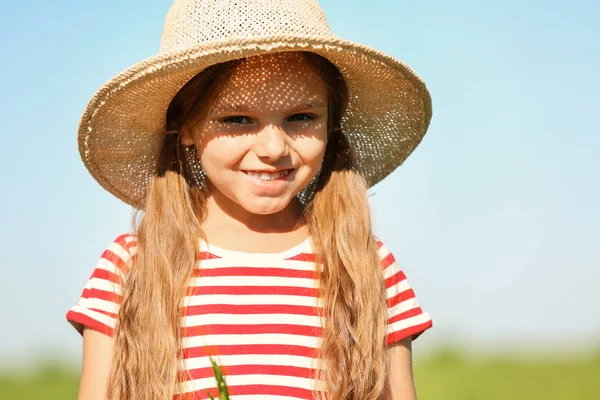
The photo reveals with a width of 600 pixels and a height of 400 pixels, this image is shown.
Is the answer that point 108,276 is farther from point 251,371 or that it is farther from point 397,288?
point 397,288

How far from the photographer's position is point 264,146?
7.29 feet

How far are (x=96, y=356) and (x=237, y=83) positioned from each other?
0.98 meters

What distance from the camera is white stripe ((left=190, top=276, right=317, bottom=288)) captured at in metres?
2.42

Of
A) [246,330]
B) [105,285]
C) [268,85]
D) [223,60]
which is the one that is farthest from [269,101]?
[105,285]

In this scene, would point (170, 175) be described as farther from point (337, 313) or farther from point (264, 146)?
point (337, 313)

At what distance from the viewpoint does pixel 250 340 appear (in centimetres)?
236

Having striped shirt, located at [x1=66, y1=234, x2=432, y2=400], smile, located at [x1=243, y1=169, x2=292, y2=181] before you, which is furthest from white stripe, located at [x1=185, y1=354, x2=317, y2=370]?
smile, located at [x1=243, y1=169, x2=292, y2=181]

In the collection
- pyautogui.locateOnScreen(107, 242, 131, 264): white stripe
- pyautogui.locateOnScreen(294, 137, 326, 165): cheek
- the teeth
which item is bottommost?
pyautogui.locateOnScreen(107, 242, 131, 264): white stripe

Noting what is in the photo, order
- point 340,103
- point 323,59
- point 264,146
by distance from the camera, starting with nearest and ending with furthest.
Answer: point 264,146 → point 323,59 → point 340,103

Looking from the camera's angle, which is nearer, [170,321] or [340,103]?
[170,321]

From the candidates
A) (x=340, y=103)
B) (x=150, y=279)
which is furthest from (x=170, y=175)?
(x=340, y=103)

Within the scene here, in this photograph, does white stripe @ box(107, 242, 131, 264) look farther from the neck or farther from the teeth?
the teeth

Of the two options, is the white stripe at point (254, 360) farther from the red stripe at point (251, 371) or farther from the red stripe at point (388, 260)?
the red stripe at point (388, 260)

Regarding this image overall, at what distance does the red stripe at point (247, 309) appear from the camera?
2.38m
